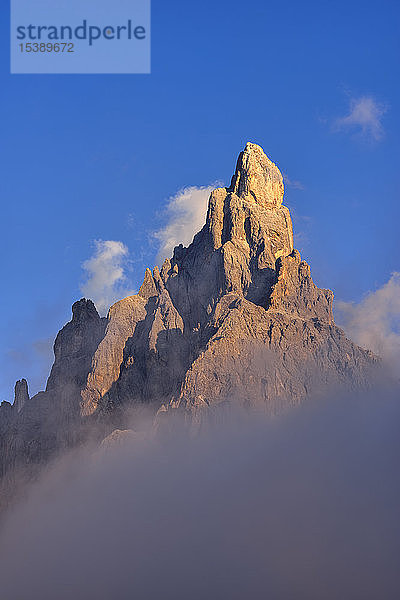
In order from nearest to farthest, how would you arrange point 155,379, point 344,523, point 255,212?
point 344,523 < point 155,379 < point 255,212

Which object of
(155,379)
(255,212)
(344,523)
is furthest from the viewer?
(255,212)

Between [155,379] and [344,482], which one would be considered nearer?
[344,482]

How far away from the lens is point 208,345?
16012cm

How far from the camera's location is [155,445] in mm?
150875

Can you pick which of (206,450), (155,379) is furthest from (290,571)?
(155,379)

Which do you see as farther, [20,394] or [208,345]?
[20,394]

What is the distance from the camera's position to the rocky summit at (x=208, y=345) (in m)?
157

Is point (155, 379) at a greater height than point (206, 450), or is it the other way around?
point (155, 379)

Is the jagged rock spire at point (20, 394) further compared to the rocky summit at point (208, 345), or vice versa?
the jagged rock spire at point (20, 394)

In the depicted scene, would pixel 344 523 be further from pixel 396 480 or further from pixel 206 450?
pixel 206 450

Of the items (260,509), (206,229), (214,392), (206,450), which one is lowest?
(260,509)

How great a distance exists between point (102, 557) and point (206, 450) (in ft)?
92.7

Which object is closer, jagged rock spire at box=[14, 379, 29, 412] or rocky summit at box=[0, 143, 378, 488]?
rocky summit at box=[0, 143, 378, 488]

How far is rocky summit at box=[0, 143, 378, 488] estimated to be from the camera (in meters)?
157
